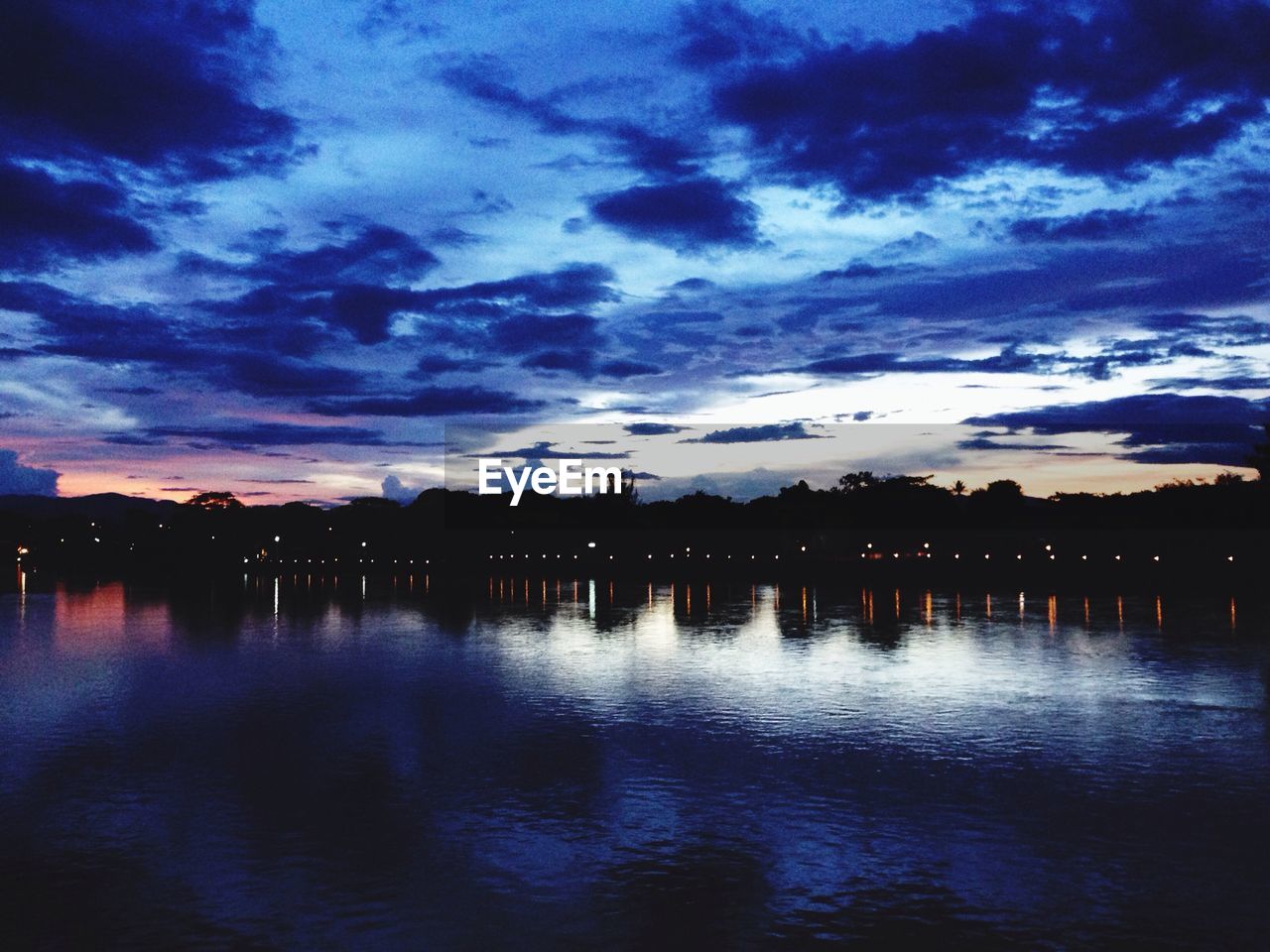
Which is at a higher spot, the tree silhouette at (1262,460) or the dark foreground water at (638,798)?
the tree silhouette at (1262,460)

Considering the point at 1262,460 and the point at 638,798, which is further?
the point at 1262,460

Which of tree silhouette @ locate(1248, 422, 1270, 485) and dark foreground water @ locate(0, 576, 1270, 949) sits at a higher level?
tree silhouette @ locate(1248, 422, 1270, 485)

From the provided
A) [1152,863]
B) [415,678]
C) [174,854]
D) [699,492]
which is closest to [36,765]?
[174,854]

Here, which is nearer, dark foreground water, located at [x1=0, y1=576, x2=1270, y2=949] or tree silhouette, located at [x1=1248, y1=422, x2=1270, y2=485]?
dark foreground water, located at [x1=0, y1=576, x2=1270, y2=949]

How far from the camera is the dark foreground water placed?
816 centimetres

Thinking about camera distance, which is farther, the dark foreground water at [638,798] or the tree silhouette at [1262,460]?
the tree silhouette at [1262,460]

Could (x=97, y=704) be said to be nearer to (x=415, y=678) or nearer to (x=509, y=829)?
(x=415, y=678)

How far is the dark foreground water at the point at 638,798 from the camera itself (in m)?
8.16

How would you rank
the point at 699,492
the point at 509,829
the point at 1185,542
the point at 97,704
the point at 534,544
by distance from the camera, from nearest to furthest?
the point at 509,829
the point at 97,704
the point at 1185,542
the point at 534,544
the point at 699,492

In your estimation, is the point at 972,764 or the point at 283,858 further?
the point at 972,764

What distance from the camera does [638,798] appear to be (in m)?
11.7

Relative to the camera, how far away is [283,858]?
9633 millimetres

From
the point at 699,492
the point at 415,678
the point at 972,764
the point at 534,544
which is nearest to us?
the point at 972,764

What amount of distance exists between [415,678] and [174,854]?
1157cm
